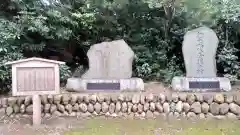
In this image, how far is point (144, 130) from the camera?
575 centimetres

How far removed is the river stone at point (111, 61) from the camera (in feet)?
24.2

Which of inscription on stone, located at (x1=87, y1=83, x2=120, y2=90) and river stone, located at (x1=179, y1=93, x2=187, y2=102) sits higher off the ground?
inscription on stone, located at (x1=87, y1=83, x2=120, y2=90)

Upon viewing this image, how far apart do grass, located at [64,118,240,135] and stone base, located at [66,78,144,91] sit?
964 mm

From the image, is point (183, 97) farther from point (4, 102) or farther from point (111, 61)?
point (4, 102)

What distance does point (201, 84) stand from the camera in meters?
7.12

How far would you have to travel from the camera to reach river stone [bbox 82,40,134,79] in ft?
24.2

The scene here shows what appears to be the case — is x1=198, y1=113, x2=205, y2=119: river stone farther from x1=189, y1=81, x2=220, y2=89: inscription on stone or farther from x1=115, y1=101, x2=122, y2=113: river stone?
x1=115, y1=101, x2=122, y2=113: river stone

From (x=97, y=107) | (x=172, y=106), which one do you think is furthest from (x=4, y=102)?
(x=172, y=106)

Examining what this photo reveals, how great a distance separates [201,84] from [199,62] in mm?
581

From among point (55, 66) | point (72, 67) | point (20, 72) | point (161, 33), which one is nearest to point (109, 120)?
point (55, 66)

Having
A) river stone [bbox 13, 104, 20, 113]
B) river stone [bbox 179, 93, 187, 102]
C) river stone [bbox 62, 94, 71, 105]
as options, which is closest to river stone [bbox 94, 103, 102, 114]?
river stone [bbox 62, 94, 71, 105]

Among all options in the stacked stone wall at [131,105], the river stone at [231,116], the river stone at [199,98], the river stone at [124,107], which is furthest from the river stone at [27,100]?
the river stone at [231,116]

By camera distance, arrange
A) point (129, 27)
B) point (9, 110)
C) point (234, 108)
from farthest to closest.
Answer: point (129, 27) → point (9, 110) → point (234, 108)

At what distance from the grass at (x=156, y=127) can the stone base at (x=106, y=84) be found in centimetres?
96
